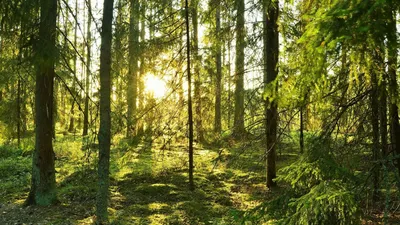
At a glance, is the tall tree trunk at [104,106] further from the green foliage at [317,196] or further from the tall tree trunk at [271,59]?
the tall tree trunk at [271,59]

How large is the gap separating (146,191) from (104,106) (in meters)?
3.68

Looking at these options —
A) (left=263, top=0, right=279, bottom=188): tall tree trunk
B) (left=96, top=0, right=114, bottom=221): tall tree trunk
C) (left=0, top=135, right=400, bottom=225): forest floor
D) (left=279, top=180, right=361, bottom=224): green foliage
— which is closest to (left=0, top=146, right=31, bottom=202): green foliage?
(left=0, top=135, right=400, bottom=225): forest floor

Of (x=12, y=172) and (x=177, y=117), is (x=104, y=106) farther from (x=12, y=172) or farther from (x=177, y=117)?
(x=12, y=172)

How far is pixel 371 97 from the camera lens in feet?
13.5

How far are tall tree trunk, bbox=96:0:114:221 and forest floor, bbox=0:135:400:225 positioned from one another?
2.07 feet

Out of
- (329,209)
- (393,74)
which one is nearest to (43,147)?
(329,209)

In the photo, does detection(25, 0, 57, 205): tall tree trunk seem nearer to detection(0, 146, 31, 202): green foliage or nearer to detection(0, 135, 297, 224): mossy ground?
detection(0, 135, 297, 224): mossy ground

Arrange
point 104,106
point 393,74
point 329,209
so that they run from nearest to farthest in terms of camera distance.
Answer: point 329,209, point 393,74, point 104,106

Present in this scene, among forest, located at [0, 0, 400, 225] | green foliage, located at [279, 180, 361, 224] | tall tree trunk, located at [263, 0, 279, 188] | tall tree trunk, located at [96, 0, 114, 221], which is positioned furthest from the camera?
tall tree trunk, located at [263, 0, 279, 188]

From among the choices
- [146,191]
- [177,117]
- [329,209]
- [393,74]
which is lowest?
[146,191]

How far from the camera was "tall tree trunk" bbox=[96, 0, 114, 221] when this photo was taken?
562cm

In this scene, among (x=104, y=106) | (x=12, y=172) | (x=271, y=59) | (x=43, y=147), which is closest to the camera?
(x=104, y=106)

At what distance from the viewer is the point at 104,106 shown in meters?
5.70

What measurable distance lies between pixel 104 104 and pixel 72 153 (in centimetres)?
913
